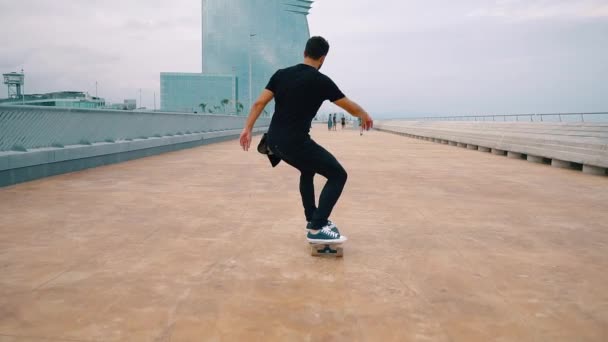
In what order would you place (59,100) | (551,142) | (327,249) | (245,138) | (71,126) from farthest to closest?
1. (59,100)
2. (551,142)
3. (71,126)
4. (245,138)
5. (327,249)

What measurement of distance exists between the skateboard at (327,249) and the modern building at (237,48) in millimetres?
162754

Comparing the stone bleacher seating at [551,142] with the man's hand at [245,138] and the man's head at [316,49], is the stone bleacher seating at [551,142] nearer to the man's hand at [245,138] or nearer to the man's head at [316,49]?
the man's head at [316,49]

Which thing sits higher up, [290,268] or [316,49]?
[316,49]

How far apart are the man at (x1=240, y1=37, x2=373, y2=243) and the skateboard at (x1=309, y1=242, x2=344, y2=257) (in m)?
0.08

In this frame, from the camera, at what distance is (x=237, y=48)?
180875mm

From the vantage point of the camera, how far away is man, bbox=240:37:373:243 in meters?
4.08

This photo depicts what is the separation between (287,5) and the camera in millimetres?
181500

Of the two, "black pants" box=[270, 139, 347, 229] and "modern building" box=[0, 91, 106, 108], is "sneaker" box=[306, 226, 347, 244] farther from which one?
"modern building" box=[0, 91, 106, 108]

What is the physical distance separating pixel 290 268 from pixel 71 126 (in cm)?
814

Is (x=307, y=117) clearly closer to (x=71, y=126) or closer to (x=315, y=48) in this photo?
(x=315, y=48)

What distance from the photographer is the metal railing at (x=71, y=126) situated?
8.47 metres

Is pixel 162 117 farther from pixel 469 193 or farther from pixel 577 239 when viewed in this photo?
pixel 577 239

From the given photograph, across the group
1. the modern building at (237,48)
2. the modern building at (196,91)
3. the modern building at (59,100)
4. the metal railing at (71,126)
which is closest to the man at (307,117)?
the metal railing at (71,126)

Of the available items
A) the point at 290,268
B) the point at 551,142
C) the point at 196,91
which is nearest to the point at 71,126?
the point at 290,268
